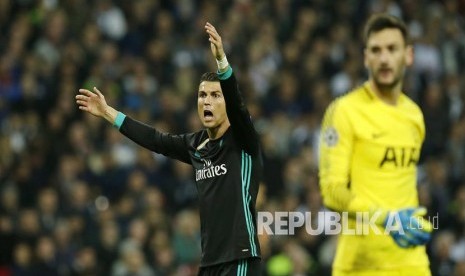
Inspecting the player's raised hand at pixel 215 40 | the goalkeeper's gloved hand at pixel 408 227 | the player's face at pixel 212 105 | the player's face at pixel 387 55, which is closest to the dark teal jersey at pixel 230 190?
the player's face at pixel 212 105

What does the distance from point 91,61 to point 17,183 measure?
8.02 feet

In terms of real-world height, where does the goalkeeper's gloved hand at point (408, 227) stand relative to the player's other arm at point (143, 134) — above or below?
below

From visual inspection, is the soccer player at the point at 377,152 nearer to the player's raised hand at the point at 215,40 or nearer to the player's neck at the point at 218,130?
the player's raised hand at the point at 215,40

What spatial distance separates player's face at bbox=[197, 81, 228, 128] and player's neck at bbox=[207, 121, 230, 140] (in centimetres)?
2

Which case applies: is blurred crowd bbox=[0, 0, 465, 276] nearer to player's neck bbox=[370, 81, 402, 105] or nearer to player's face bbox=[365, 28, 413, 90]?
player's neck bbox=[370, 81, 402, 105]

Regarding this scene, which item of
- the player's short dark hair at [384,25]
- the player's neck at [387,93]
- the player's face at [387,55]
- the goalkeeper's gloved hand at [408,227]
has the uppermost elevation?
the player's short dark hair at [384,25]

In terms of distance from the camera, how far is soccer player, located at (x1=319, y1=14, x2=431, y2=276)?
6.50 metres

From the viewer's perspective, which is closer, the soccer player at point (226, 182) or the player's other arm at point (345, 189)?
the player's other arm at point (345, 189)

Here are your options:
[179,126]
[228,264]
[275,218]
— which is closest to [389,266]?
[228,264]

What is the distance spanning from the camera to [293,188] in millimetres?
15141

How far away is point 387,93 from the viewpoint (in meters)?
6.72

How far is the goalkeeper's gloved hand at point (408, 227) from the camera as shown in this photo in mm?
6027

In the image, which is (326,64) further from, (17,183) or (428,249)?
(17,183)

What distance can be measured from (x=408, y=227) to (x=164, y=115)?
10059 millimetres
